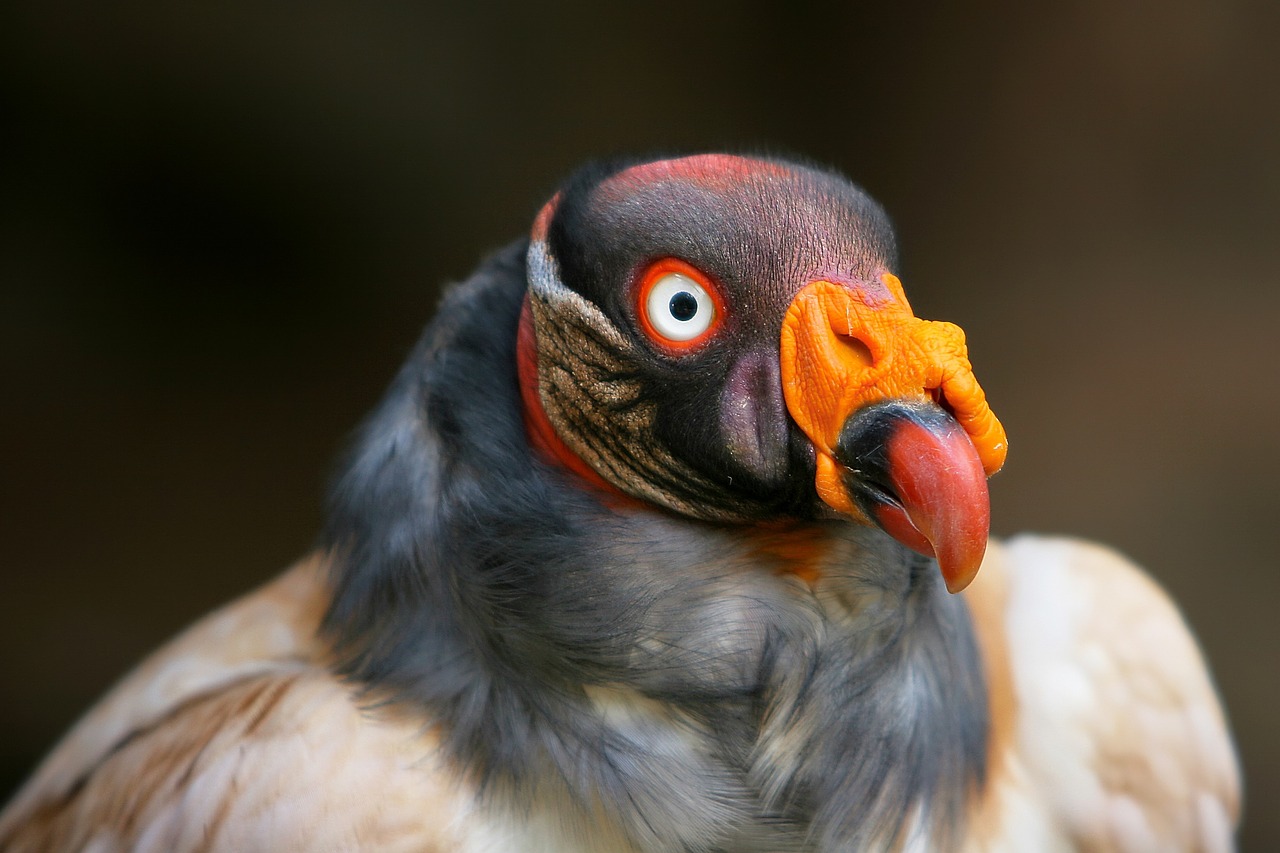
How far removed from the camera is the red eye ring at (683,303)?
148cm

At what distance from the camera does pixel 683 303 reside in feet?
4.91

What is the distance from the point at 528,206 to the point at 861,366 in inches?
112

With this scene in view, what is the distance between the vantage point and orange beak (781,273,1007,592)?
129cm

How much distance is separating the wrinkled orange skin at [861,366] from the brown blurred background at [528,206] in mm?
2935

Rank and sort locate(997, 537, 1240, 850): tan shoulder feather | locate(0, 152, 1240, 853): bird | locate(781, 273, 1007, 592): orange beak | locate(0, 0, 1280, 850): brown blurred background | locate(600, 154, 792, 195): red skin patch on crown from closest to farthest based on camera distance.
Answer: locate(781, 273, 1007, 592): orange beak, locate(0, 152, 1240, 853): bird, locate(600, 154, 792, 195): red skin patch on crown, locate(997, 537, 1240, 850): tan shoulder feather, locate(0, 0, 1280, 850): brown blurred background

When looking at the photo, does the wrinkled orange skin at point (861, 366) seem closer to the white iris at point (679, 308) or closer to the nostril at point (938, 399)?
the nostril at point (938, 399)

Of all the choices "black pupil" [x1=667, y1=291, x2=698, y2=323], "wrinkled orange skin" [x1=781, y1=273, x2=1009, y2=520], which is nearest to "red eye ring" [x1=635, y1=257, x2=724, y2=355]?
"black pupil" [x1=667, y1=291, x2=698, y2=323]

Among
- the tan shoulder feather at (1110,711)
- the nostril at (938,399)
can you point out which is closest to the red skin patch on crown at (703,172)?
the nostril at (938,399)

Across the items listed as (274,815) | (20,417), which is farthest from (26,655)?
(274,815)

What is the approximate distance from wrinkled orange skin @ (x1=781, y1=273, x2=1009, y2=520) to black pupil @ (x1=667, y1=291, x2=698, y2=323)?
13cm

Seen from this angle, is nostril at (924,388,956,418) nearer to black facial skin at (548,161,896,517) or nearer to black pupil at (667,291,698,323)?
black facial skin at (548,161,896,517)

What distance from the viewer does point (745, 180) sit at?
1.54 meters

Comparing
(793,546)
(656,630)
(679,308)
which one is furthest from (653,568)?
(679,308)

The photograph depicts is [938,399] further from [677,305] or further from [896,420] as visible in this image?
[677,305]
